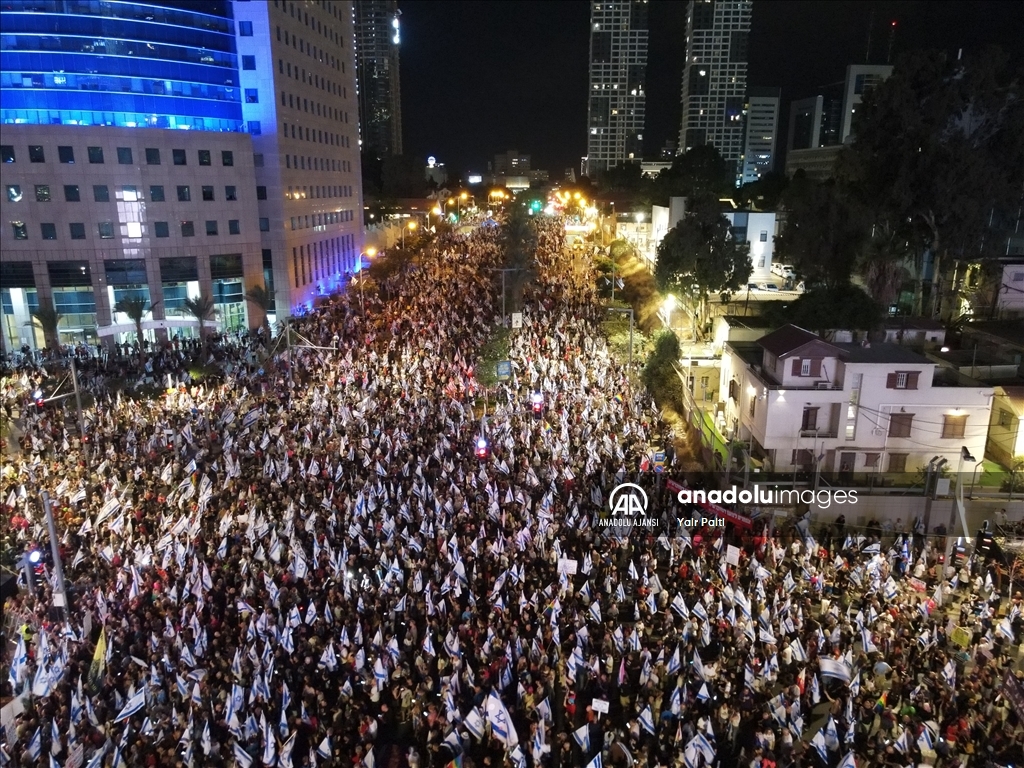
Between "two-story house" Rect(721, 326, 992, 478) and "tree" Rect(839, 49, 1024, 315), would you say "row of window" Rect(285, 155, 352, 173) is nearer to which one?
"tree" Rect(839, 49, 1024, 315)

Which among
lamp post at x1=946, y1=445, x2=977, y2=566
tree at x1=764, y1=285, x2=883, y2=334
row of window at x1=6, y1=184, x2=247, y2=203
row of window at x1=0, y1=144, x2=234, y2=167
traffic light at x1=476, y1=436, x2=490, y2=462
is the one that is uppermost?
row of window at x1=0, y1=144, x2=234, y2=167

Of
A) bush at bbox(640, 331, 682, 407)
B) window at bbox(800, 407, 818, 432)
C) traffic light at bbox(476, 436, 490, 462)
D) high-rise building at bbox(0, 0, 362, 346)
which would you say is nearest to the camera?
traffic light at bbox(476, 436, 490, 462)

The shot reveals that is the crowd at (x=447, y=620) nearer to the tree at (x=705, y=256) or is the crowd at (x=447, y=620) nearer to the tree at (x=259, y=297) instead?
the tree at (x=705, y=256)

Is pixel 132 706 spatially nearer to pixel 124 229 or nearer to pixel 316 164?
pixel 124 229

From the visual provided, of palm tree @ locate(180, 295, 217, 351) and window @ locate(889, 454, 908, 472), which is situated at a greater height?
palm tree @ locate(180, 295, 217, 351)

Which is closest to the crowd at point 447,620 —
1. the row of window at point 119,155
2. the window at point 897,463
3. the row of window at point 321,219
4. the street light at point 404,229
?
the window at point 897,463

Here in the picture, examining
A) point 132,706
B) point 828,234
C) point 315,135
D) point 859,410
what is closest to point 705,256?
point 828,234

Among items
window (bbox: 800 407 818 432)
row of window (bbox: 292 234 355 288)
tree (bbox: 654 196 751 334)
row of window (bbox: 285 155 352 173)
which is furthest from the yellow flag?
row of window (bbox: 285 155 352 173)
